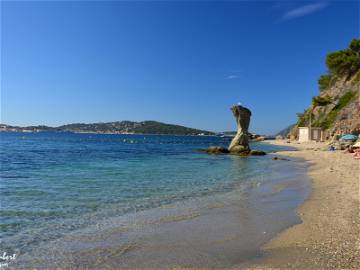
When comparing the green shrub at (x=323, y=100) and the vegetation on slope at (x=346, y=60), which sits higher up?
the vegetation on slope at (x=346, y=60)

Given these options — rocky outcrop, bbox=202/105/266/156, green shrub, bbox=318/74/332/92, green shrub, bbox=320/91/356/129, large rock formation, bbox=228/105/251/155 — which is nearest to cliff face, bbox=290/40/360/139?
green shrub, bbox=320/91/356/129

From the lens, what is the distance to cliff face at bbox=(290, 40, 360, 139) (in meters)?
70.2

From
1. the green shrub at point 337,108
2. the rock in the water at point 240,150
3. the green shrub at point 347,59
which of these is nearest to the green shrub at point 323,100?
the green shrub at point 337,108

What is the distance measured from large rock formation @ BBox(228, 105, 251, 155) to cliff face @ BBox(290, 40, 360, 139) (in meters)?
25.8

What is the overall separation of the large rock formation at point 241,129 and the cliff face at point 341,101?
25.8 metres

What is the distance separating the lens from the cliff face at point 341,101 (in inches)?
2763

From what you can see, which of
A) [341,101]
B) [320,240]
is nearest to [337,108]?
[341,101]

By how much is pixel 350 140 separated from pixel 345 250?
4630 centimetres

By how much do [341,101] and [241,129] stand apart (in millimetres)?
43035

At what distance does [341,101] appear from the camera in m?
80.1

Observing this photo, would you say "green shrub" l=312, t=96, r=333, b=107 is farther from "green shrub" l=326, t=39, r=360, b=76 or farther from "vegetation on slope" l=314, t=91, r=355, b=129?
"green shrub" l=326, t=39, r=360, b=76

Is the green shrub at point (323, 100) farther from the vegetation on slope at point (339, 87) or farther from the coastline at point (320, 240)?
the coastline at point (320, 240)

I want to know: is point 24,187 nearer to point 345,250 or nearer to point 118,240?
point 118,240

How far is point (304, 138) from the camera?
84.1 m
